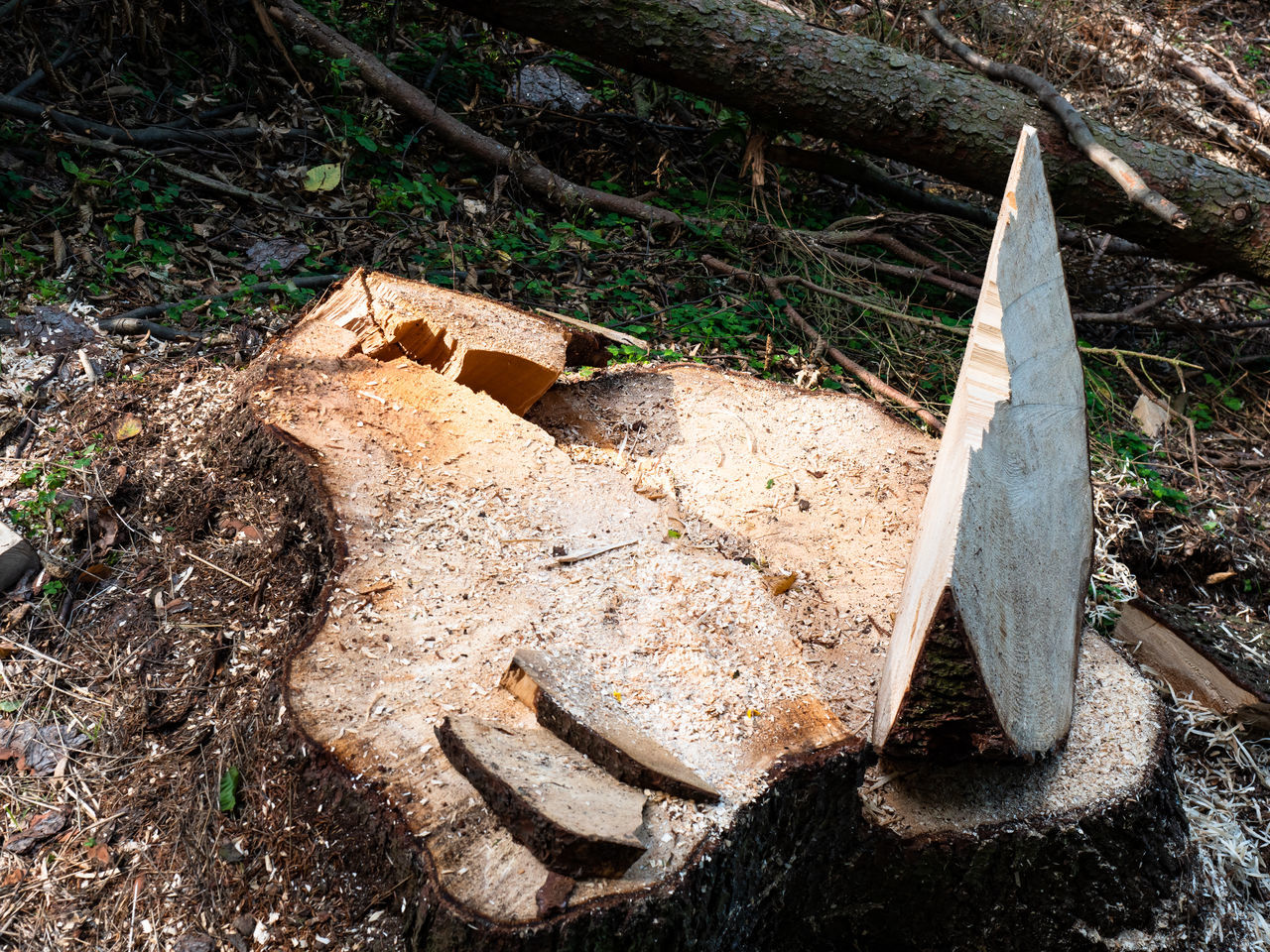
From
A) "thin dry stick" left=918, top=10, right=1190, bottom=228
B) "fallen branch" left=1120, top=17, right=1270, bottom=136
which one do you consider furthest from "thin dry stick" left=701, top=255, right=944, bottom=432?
"fallen branch" left=1120, top=17, right=1270, bottom=136

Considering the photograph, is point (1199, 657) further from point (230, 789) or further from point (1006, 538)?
point (230, 789)

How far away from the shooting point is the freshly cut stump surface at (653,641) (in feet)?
4.43

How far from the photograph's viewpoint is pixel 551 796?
1.29 metres

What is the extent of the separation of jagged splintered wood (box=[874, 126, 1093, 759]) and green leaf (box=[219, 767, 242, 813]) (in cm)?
115

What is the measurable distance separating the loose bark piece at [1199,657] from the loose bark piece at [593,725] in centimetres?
164

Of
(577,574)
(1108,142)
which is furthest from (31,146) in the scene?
(1108,142)

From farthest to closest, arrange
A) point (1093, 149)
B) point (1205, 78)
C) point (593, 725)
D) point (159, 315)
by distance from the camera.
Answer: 1. point (1205, 78)
2. point (1093, 149)
3. point (159, 315)
4. point (593, 725)

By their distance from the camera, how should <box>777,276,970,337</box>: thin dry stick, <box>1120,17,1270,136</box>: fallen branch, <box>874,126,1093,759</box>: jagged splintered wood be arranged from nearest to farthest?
<box>874,126,1093,759</box>: jagged splintered wood < <box>777,276,970,337</box>: thin dry stick < <box>1120,17,1270,136</box>: fallen branch

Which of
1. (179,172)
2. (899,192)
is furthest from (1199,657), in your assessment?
(179,172)

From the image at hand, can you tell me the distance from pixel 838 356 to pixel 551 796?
259 cm

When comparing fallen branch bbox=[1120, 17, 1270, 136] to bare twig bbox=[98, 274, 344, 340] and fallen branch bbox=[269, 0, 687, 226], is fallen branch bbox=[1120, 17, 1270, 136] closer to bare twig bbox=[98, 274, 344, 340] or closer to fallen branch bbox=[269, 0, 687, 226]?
fallen branch bbox=[269, 0, 687, 226]

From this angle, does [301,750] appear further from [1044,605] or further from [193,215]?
[193,215]

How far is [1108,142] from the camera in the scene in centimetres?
388

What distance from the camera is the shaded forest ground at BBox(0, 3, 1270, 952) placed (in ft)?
5.71
